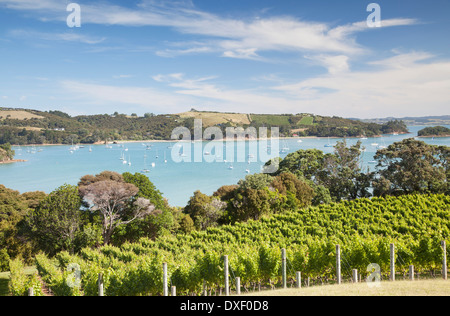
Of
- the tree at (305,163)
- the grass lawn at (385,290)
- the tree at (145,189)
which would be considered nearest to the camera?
the grass lawn at (385,290)

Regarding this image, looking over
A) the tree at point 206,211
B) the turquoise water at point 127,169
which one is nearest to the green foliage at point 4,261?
the tree at point 206,211

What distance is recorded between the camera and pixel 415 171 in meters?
32.0

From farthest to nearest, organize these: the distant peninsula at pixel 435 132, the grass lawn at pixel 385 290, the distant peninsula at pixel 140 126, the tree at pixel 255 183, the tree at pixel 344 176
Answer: the distant peninsula at pixel 140 126, the distant peninsula at pixel 435 132, the tree at pixel 344 176, the tree at pixel 255 183, the grass lawn at pixel 385 290

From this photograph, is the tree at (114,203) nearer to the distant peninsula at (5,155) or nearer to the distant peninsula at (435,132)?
the distant peninsula at (5,155)

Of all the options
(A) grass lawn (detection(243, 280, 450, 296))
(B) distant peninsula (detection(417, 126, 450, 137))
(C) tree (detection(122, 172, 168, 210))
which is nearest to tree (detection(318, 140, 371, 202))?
(C) tree (detection(122, 172, 168, 210))

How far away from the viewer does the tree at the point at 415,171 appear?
3133 centimetres

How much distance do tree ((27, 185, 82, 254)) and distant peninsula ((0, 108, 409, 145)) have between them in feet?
304

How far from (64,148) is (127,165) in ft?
156

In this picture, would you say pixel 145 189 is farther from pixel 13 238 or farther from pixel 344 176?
pixel 344 176

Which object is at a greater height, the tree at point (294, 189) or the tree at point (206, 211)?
the tree at point (294, 189)

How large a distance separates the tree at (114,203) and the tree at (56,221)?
1.10 metres

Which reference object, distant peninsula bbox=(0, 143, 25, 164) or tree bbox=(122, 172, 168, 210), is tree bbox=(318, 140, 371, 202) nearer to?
tree bbox=(122, 172, 168, 210)

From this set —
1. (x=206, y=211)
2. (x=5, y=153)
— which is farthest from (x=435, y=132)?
(x=5, y=153)
